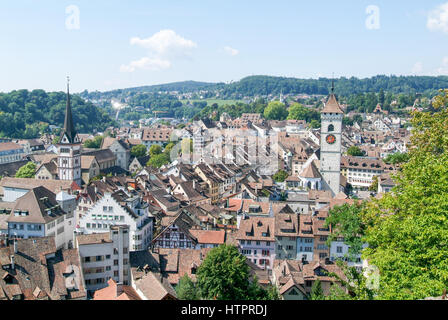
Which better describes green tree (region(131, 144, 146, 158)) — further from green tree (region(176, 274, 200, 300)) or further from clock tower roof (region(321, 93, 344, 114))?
green tree (region(176, 274, 200, 300))

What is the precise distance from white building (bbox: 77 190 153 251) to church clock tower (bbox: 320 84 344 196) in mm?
33384

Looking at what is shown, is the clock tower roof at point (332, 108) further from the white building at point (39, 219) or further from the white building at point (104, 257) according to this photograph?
the white building at point (104, 257)

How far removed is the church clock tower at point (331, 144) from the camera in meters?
69.9

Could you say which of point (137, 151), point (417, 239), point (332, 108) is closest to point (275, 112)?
point (137, 151)

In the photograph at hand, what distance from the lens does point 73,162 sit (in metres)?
76.9

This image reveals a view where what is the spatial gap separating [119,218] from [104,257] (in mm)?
7365

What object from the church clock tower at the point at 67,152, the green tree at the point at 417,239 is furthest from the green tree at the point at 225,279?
the church clock tower at the point at 67,152

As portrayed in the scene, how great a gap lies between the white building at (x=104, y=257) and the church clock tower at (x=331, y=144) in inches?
1567

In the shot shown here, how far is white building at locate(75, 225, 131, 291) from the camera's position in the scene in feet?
124

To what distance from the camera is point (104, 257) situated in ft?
125

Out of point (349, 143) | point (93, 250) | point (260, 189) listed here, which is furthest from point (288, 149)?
point (93, 250)

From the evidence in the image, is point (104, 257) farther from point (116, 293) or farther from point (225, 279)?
point (225, 279)

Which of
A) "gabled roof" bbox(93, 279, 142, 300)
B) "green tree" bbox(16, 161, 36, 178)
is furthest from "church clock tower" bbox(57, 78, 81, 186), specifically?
"gabled roof" bbox(93, 279, 142, 300)
